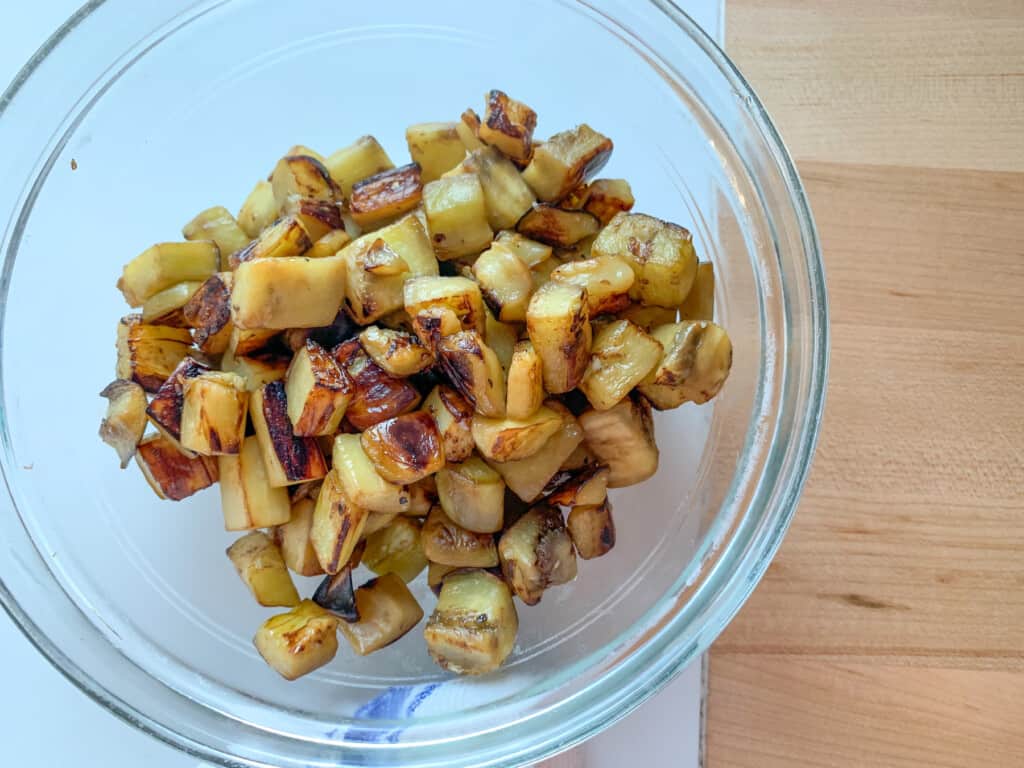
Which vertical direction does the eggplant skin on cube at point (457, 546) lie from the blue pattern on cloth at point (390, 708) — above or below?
above

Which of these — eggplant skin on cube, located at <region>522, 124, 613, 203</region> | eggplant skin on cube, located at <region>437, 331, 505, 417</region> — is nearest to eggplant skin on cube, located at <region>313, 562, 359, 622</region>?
eggplant skin on cube, located at <region>437, 331, 505, 417</region>

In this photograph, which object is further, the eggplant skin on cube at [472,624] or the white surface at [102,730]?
the white surface at [102,730]

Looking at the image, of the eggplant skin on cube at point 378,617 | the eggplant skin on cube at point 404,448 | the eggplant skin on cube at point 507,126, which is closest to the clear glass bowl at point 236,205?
the eggplant skin on cube at point 378,617

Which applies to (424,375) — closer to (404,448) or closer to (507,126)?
(404,448)

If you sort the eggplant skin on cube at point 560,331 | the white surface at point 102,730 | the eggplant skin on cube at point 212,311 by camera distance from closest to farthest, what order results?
the eggplant skin on cube at point 560,331, the eggplant skin on cube at point 212,311, the white surface at point 102,730

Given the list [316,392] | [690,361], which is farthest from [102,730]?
[690,361]

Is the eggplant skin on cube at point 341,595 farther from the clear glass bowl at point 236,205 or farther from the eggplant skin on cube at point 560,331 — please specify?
the eggplant skin on cube at point 560,331

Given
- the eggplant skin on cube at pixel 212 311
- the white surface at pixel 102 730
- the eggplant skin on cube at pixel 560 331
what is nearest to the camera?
the eggplant skin on cube at pixel 560 331

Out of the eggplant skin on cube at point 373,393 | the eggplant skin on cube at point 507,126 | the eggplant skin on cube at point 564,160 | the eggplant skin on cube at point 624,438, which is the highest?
the eggplant skin on cube at point 507,126

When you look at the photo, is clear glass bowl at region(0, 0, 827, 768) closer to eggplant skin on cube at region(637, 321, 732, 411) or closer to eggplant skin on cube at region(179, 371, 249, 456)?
eggplant skin on cube at region(637, 321, 732, 411)
